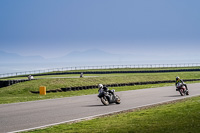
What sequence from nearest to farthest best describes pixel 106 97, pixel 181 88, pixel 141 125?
pixel 141 125, pixel 106 97, pixel 181 88

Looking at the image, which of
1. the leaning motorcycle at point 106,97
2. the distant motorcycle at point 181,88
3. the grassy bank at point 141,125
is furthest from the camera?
the distant motorcycle at point 181,88

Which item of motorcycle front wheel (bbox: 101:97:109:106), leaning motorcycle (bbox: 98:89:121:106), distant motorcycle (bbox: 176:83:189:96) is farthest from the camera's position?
distant motorcycle (bbox: 176:83:189:96)

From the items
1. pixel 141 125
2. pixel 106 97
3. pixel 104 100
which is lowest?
pixel 141 125

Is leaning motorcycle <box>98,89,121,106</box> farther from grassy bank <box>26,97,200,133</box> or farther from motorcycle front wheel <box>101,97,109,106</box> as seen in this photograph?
grassy bank <box>26,97,200,133</box>

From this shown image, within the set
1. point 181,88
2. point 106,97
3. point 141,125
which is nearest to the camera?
point 141,125

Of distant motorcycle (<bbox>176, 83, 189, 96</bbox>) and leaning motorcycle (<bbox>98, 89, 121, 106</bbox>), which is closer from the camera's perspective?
leaning motorcycle (<bbox>98, 89, 121, 106</bbox>)

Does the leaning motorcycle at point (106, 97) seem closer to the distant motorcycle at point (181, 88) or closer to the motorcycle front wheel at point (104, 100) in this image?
the motorcycle front wheel at point (104, 100)

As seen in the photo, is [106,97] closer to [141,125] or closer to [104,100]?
[104,100]

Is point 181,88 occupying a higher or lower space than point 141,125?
higher

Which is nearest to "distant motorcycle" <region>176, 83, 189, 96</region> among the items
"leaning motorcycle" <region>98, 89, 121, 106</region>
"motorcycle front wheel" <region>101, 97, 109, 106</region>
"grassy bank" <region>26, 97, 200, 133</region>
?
"leaning motorcycle" <region>98, 89, 121, 106</region>

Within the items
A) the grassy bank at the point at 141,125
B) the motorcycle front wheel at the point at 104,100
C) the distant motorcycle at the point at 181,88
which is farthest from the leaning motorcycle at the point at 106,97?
the distant motorcycle at the point at 181,88

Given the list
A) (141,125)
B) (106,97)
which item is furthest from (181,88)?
(141,125)

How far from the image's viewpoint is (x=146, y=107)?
1839 centimetres

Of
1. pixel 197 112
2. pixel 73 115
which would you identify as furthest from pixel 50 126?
pixel 197 112
